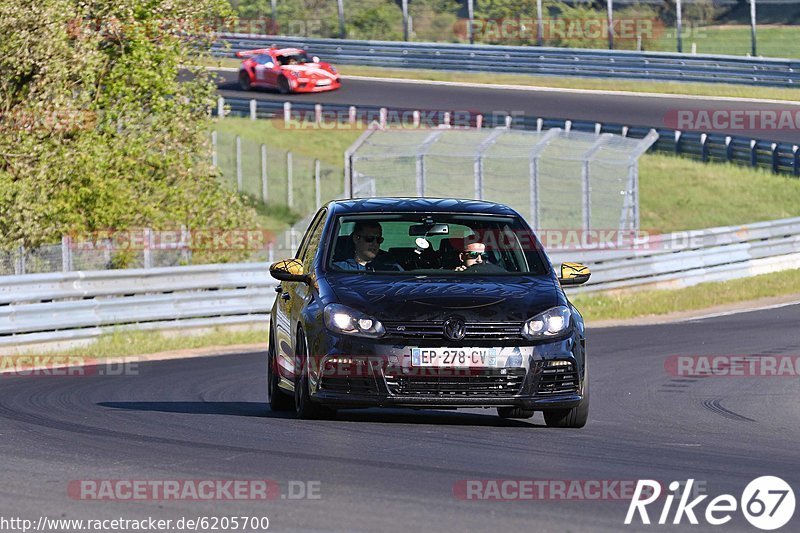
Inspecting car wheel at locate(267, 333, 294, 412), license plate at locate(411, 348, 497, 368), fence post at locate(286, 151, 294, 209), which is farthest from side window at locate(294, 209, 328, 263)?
fence post at locate(286, 151, 294, 209)

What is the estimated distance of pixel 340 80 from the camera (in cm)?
5003

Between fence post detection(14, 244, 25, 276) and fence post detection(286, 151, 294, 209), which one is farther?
fence post detection(286, 151, 294, 209)

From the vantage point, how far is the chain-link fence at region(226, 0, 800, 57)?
48.1 meters

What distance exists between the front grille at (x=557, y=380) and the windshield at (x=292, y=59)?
37.6 m

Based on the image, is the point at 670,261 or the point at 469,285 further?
the point at 670,261

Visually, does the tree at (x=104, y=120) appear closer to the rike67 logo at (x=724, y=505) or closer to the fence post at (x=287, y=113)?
the fence post at (x=287, y=113)

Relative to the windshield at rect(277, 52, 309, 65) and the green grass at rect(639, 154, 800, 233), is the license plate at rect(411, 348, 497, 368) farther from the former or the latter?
the windshield at rect(277, 52, 309, 65)

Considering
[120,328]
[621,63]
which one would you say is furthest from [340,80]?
[120,328]

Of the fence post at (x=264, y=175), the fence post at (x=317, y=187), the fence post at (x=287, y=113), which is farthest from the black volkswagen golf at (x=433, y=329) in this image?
the fence post at (x=287, y=113)

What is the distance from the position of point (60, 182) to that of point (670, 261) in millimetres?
10296

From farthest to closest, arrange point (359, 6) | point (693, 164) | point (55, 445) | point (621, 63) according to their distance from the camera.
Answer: point (359, 6) → point (621, 63) → point (693, 164) → point (55, 445)

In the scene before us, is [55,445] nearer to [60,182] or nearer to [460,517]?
[460,517]

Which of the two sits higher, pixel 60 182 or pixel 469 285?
pixel 469 285

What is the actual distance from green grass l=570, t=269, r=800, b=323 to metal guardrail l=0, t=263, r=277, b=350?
18.5ft
